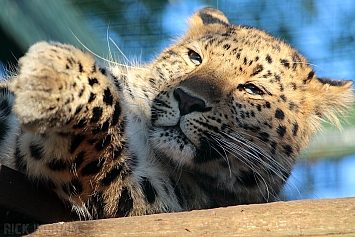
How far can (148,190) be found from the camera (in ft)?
7.74

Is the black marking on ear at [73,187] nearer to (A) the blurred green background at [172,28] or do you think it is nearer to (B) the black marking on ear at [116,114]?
(B) the black marking on ear at [116,114]

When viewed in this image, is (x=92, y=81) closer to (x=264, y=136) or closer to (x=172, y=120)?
(x=172, y=120)

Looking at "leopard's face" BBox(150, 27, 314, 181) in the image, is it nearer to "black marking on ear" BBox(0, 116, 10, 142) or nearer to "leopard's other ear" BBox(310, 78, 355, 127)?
"leopard's other ear" BBox(310, 78, 355, 127)

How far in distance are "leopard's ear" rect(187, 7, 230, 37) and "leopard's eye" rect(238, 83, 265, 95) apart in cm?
55

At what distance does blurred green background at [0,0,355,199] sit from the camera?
3.29 metres

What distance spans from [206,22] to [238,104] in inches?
32.8

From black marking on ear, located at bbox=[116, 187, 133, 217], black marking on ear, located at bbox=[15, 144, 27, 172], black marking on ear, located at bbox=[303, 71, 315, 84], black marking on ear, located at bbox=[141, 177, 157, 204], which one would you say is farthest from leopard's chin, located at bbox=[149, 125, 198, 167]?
black marking on ear, located at bbox=[303, 71, 315, 84]

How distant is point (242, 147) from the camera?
270cm

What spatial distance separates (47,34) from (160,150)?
1117 mm

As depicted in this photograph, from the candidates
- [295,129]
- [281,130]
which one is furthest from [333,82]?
[281,130]

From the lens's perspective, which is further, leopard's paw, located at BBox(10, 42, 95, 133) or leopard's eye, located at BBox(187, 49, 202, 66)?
leopard's eye, located at BBox(187, 49, 202, 66)

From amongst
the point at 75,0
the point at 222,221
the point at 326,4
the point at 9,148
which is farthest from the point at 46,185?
the point at 326,4

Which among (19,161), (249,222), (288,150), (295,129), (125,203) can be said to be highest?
(295,129)

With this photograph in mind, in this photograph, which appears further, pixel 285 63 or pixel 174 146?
pixel 285 63
